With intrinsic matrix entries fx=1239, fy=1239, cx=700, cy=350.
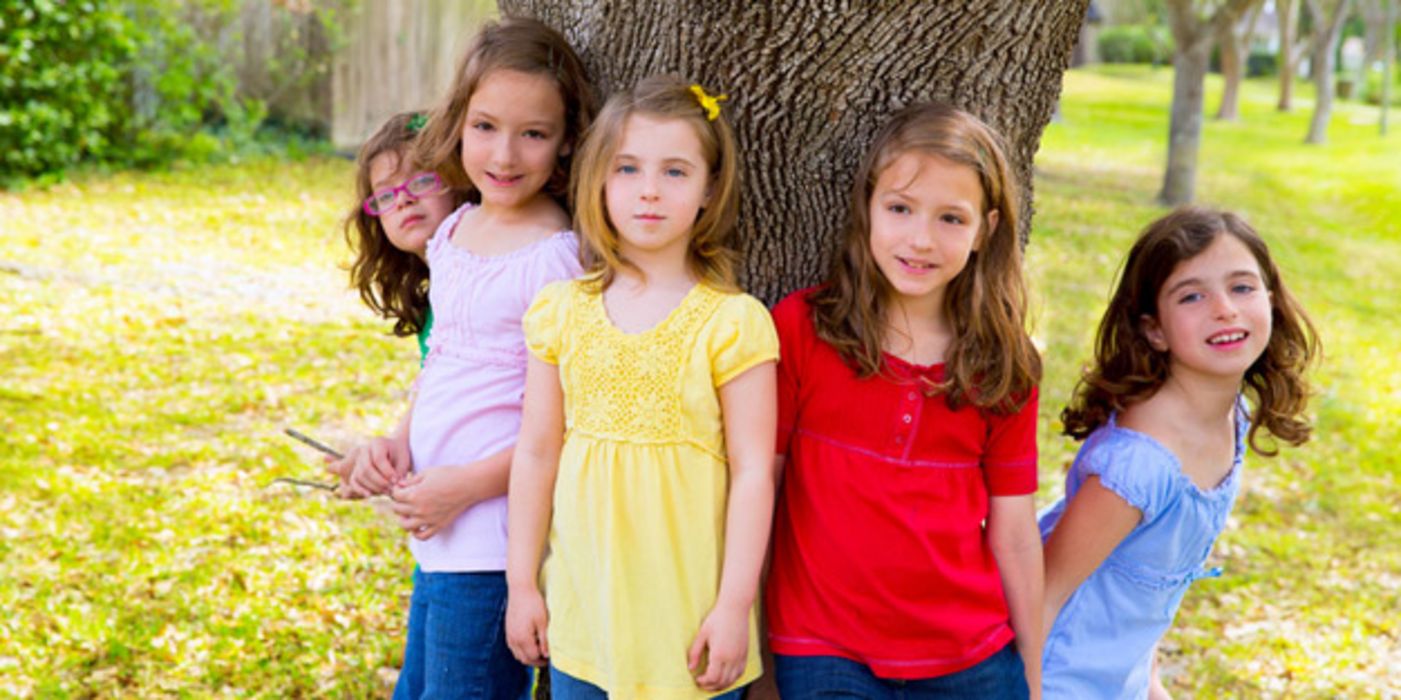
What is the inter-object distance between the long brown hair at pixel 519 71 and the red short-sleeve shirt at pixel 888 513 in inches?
23.3

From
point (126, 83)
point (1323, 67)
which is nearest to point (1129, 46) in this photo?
point (1323, 67)

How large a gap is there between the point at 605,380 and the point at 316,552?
2569mm

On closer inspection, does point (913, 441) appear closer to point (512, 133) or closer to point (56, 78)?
point (512, 133)

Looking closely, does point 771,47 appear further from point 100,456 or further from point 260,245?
point 260,245

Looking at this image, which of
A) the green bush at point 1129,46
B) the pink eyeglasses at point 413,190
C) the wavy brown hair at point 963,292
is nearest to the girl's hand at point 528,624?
the wavy brown hair at point 963,292

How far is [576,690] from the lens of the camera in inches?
81.4

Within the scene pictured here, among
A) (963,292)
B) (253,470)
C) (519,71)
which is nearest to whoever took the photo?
(963,292)

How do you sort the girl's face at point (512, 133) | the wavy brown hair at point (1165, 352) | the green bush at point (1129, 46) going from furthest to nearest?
1. the green bush at point (1129, 46)
2. the wavy brown hair at point (1165, 352)
3. the girl's face at point (512, 133)

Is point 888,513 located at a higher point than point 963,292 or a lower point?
lower

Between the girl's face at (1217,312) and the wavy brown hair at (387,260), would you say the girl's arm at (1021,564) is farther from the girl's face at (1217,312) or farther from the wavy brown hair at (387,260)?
the wavy brown hair at (387,260)

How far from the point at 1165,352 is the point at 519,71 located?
141 centimetres

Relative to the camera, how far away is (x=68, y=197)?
368 inches

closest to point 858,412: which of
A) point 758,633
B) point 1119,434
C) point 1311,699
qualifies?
point 758,633

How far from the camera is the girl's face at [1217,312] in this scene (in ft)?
8.00
